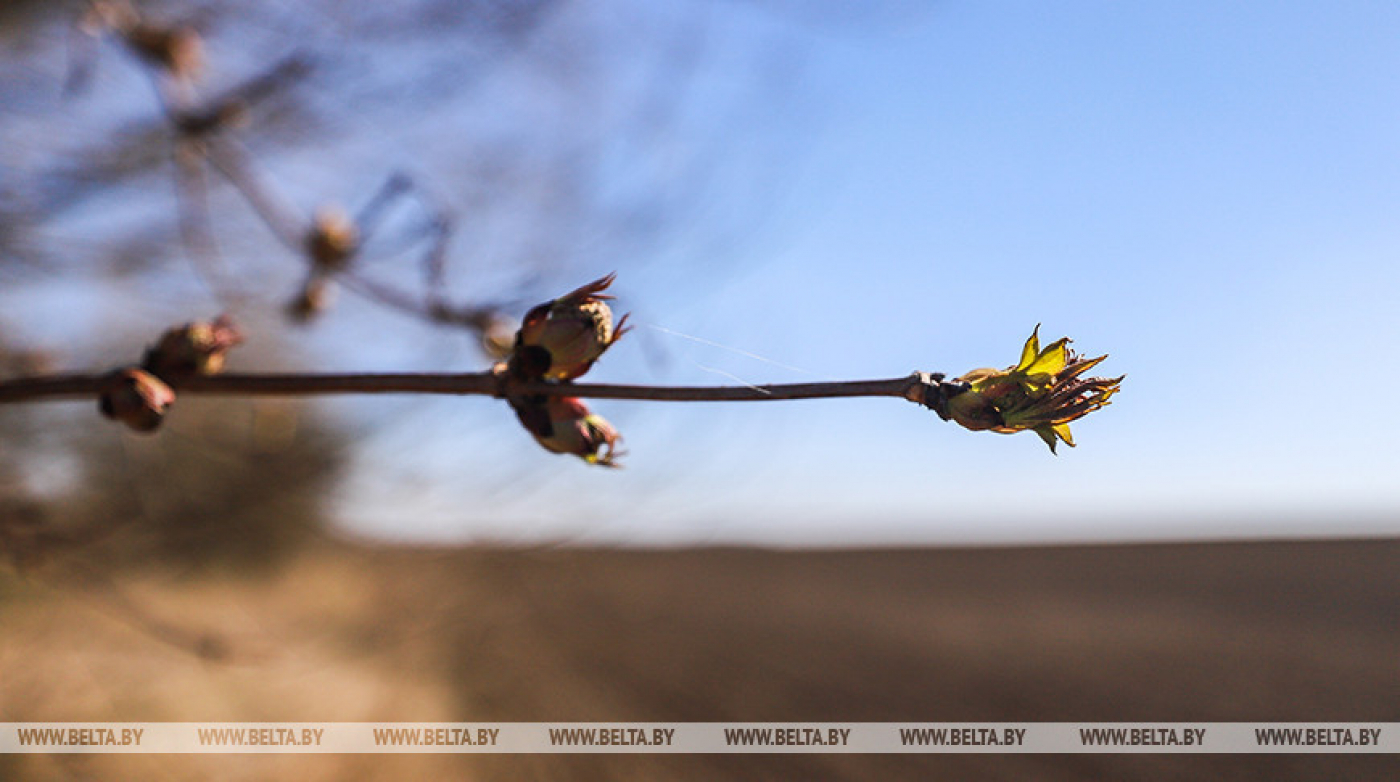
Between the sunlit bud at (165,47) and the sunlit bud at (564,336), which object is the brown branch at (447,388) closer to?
the sunlit bud at (564,336)

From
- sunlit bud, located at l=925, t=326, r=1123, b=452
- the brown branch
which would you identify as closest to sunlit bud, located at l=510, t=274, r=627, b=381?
the brown branch

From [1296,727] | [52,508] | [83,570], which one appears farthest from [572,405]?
[1296,727]

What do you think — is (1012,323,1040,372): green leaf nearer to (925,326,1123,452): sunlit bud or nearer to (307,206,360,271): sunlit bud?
(925,326,1123,452): sunlit bud

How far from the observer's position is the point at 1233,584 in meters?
3.48

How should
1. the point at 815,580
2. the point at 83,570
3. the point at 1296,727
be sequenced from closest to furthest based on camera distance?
1. the point at 83,570
2. the point at 1296,727
3. the point at 815,580

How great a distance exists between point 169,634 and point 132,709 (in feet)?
1.39

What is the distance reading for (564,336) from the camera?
15.3 inches

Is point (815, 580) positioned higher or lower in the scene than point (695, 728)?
higher

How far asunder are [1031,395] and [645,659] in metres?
2.01

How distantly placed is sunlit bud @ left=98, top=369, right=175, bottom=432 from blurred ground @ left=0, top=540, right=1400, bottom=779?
27cm

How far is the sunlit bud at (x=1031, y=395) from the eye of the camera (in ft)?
1.11

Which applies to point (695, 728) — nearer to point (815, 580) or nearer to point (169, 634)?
point (169, 634)

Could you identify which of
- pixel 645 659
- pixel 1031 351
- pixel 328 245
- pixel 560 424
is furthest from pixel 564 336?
pixel 645 659

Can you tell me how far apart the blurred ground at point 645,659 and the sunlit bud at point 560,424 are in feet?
1.34
